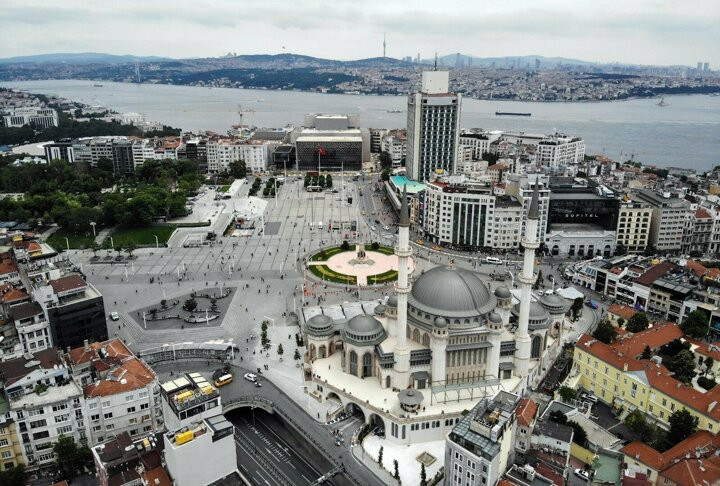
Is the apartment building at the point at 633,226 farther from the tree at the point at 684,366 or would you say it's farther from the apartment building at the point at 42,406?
the apartment building at the point at 42,406

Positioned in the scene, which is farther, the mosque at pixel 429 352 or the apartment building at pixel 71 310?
the apartment building at pixel 71 310

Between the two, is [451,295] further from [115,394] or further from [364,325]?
[115,394]

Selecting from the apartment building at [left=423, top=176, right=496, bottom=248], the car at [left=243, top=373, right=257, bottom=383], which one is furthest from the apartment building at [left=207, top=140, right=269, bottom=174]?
the car at [left=243, top=373, right=257, bottom=383]

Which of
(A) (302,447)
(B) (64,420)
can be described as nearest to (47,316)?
(B) (64,420)

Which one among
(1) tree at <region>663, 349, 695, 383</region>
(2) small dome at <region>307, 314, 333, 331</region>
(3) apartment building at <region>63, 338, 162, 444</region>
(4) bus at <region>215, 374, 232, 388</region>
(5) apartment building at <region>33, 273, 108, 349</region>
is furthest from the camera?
(2) small dome at <region>307, 314, 333, 331</region>

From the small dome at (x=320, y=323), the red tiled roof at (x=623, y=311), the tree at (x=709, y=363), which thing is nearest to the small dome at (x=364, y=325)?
the small dome at (x=320, y=323)

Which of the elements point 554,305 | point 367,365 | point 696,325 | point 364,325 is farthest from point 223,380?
point 696,325

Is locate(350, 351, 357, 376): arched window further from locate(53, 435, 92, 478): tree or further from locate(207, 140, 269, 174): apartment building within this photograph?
Result: locate(207, 140, 269, 174): apartment building
